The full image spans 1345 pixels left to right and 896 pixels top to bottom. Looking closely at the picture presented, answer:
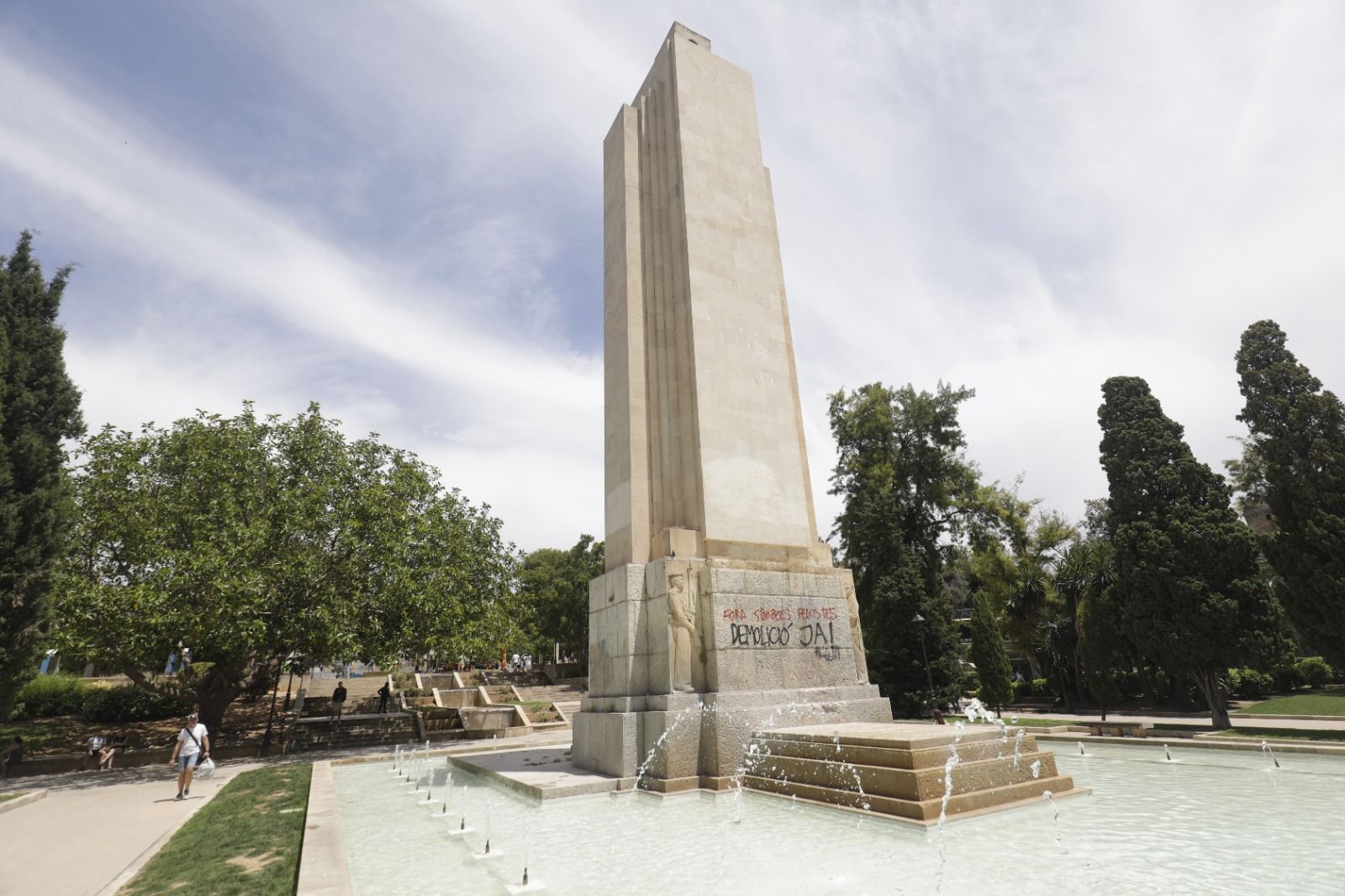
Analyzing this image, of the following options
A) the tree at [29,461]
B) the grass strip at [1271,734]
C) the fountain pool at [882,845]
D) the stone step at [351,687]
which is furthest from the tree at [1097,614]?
the stone step at [351,687]

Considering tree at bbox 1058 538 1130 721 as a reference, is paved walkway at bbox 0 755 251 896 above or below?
below

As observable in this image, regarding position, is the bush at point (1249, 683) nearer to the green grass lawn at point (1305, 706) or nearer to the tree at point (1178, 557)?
the green grass lawn at point (1305, 706)

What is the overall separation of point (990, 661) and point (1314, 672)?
19.7m

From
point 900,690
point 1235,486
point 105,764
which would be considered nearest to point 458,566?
point 105,764

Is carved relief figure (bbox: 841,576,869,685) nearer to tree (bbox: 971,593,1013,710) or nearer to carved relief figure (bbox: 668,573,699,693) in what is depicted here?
carved relief figure (bbox: 668,573,699,693)

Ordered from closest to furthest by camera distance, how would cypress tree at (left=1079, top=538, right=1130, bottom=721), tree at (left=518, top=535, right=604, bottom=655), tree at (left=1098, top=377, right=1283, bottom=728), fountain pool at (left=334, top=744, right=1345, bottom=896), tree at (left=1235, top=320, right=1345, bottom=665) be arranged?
fountain pool at (left=334, top=744, right=1345, bottom=896) → tree at (left=1235, top=320, right=1345, bottom=665) → tree at (left=1098, top=377, right=1283, bottom=728) → cypress tree at (left=1079, top=538, right=1130, bottom=721) → tree at (left=518, top=535, right=604, bottom=655)

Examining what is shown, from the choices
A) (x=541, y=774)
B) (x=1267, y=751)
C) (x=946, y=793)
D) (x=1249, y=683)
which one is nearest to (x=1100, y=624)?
(x=1249, y=683)

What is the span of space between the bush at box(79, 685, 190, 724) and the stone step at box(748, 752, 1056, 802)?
3039 cm

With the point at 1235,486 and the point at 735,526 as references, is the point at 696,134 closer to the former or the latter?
the point at 735,526

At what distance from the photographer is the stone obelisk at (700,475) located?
11906 millimetres

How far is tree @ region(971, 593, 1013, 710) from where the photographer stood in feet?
98.0

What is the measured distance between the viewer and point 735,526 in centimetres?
1380

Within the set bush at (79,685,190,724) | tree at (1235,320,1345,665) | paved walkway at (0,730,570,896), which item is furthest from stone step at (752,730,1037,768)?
bush at (79,685,190,724)

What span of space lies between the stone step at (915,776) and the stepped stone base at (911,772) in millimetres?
11
